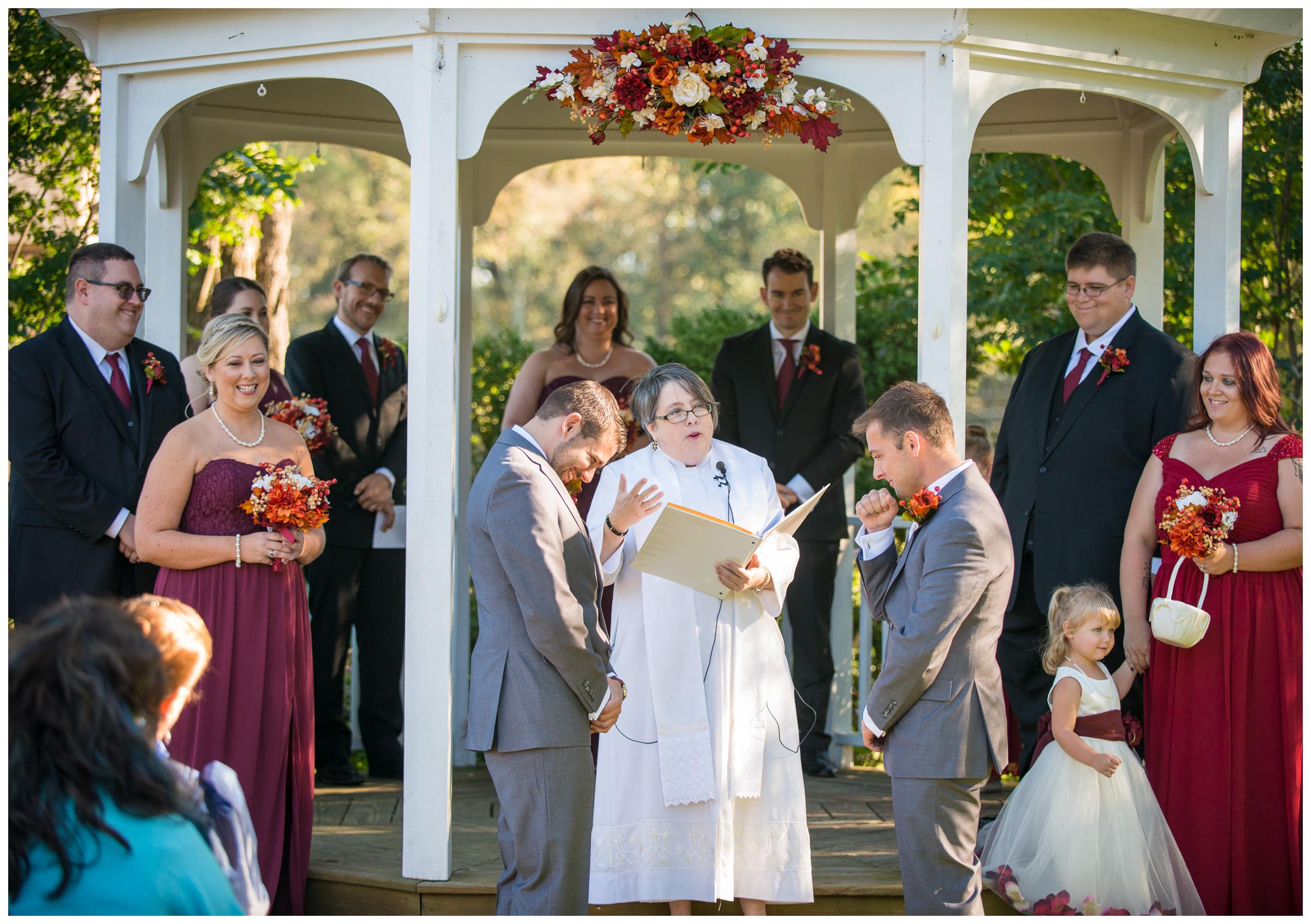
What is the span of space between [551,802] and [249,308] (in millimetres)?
3037

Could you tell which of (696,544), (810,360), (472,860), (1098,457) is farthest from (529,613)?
(810,360)

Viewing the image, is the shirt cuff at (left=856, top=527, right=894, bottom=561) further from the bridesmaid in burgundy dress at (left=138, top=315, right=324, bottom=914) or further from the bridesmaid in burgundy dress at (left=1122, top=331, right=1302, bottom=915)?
the bridesmaid in burgundy dress at (left=138, top=315, right=324, bottom=914)

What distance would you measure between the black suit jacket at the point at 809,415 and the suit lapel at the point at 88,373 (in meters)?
3.08

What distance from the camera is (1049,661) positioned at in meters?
4.76

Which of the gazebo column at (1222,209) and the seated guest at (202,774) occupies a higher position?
the gazebo column at (1222,209)

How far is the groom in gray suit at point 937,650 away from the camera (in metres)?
3.83

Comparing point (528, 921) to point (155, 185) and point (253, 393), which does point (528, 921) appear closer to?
point (253, 393)

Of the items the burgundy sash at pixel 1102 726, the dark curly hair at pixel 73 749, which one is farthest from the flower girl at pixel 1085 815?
the dark curly hair at pixel 73 749

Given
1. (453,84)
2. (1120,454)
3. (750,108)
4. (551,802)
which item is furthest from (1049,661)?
(453,84)

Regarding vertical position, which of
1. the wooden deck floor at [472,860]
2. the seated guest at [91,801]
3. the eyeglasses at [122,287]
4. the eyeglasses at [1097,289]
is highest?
the eyeglasses at [1097,289]

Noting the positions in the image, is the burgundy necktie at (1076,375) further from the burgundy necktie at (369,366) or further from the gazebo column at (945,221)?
the burgundy necktie at (369,366)

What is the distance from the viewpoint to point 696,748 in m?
4.50

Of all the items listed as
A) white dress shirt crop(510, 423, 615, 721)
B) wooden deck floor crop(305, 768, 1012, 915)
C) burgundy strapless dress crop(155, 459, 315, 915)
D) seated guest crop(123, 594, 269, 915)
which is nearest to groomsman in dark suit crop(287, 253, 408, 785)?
wooden deck floor crop(305, 768, 1012, 915)

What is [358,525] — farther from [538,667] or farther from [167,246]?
[538,667]
